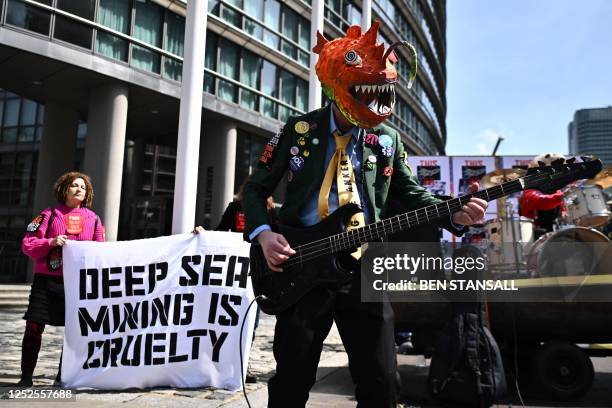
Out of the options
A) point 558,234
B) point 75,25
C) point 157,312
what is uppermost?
point 75,25

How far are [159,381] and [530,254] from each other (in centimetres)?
A: 376

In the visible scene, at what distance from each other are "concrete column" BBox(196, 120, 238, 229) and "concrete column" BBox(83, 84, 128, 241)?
3652mm

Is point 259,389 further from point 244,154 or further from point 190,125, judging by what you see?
point 244,154

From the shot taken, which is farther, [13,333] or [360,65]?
[13,333]

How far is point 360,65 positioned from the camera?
7.66 feet

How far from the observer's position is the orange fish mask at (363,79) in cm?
230

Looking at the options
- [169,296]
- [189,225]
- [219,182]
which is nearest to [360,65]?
[169,296]

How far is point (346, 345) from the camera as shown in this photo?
7.07 feet

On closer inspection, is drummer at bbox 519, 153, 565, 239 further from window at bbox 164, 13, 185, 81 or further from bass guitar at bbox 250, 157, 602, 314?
window at bbox 164, 13, 185, 81

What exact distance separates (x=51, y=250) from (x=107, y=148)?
10.6m

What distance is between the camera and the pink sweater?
4.52m

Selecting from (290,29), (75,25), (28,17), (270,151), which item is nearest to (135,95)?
(75,25)

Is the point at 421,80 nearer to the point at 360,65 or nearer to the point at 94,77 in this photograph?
the point at 94,77

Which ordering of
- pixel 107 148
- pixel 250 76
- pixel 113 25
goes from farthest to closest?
1. pixel 250 76
2. pixel 113 25
3. pixel 107 148
